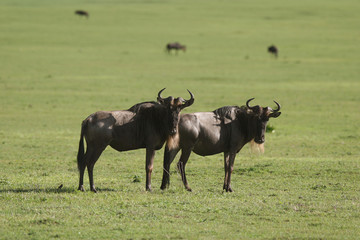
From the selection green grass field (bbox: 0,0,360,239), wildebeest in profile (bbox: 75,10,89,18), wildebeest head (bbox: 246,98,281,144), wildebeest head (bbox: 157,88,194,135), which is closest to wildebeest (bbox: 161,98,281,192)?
wildebeest head (bbox: 246,98,281,144)

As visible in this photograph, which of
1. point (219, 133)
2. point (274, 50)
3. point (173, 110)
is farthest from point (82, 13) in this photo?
point (173, 110)

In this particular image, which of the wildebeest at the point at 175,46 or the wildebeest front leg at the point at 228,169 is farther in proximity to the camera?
the wildebeest at the point at 175,46

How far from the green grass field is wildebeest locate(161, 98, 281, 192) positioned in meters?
0.56

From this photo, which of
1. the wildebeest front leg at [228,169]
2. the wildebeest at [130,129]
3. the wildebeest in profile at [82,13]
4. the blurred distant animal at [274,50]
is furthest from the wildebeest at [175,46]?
the wildebeest at [130,129]

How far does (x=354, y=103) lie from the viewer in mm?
28797

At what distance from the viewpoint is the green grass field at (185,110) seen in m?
9.66

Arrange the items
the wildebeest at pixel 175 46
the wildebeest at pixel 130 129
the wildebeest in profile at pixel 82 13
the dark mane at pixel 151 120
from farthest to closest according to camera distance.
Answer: the wildebeest in profile at pixel 82 13 → the wildebeest at pixel 175 46 → the dark mane at pixel 151 120 → the wildebeest at pixel 130 129

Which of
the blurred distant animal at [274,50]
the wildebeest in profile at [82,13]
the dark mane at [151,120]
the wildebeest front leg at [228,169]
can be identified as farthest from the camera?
the wildebeest in profile at [82,13]

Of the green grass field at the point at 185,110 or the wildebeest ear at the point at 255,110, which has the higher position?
the wildebeest ear at the point at 255,110

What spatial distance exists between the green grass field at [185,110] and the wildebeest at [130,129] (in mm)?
633

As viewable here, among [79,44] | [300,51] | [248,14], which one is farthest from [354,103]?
[248,14]

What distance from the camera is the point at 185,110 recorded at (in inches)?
1008

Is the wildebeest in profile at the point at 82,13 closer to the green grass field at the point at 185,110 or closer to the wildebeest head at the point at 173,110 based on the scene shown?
the green grass field at the point at 185,110

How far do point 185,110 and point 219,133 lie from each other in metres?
13.3
